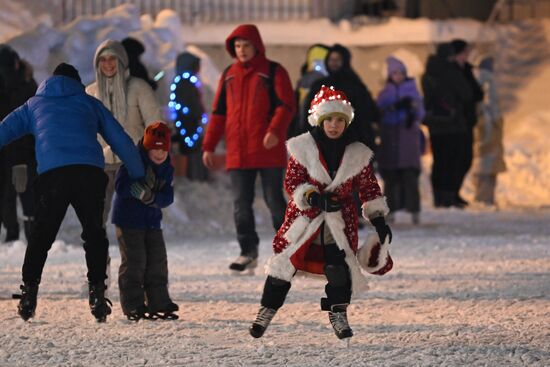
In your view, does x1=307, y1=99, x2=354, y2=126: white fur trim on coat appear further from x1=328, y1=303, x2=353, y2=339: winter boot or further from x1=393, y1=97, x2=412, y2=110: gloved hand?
x1=393, y1=97, x2=412, y2=110: gloved hand

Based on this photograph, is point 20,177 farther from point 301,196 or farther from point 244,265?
point 301,196

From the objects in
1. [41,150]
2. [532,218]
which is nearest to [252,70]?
[41,150]

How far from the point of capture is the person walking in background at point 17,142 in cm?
1101

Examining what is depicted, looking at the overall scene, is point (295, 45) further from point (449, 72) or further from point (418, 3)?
point (449, 72)

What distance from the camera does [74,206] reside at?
29.2 feet

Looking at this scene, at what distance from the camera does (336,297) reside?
26.9ft

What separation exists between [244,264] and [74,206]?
2903 millimetres

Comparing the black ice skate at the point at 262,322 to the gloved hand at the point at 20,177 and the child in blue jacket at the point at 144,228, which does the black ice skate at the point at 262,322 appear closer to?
the child in blue jacket at the point at 144,228

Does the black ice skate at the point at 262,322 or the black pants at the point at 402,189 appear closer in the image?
the black ice skate at the point at 262,322

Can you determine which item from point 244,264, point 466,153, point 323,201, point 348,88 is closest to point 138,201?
point 323,201

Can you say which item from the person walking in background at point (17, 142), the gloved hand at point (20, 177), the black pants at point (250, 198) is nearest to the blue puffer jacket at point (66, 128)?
the person walking in background at point (17, 142)

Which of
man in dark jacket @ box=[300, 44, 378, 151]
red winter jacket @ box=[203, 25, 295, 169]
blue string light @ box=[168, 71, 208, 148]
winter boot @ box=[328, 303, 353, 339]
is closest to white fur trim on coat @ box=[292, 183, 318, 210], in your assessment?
winter boot @ box=[328, 303, 353, 339]

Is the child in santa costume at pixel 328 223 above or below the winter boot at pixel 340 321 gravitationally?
above

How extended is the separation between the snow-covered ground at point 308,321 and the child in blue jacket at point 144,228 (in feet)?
0.44
